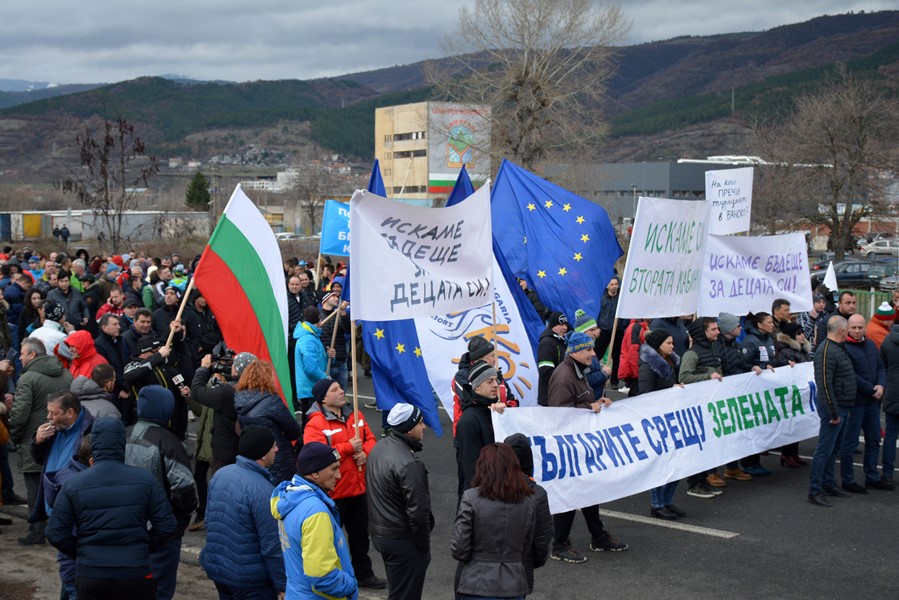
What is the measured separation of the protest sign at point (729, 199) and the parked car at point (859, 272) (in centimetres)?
2578

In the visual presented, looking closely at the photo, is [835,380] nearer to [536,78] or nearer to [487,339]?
[487,339]

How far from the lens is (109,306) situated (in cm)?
1281

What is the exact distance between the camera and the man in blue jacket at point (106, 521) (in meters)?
5.11

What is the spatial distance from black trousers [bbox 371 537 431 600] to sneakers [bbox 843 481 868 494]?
224 inches

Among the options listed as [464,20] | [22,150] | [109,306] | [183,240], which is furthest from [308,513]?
[22,150]

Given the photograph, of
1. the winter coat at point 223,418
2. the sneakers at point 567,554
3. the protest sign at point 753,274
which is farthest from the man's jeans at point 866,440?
the winter coat at point 223,418

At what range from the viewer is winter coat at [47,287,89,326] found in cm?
1315

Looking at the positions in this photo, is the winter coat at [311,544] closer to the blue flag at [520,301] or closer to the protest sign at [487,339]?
the protest sign at [487,339]

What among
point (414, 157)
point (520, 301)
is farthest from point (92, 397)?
point (414, 157)

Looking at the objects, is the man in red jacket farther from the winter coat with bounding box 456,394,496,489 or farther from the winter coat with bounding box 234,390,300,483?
the winter coat with bounding box 456,394,496,489

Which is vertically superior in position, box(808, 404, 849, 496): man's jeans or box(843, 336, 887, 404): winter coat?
box(843, 336, 887, 404): winter coat

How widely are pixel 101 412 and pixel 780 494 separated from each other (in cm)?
645

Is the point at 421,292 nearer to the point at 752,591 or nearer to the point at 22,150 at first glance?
the point at 752,591

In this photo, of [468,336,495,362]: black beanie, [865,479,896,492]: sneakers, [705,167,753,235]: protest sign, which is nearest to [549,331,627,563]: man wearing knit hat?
[468,336,495,362]: black beanie
